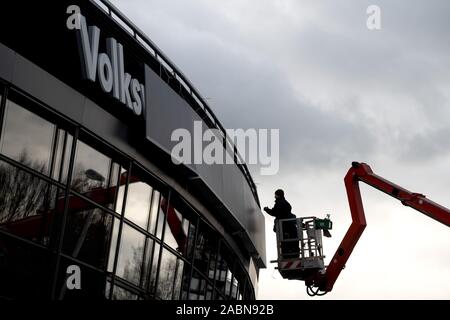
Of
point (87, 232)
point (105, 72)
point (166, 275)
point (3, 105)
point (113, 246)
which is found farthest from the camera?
point (166, 275)

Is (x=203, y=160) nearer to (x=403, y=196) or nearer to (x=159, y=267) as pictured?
(x=159, y=267)

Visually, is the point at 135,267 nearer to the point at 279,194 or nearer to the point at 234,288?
the point at 279,194

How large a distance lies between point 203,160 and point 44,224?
676 centimetres

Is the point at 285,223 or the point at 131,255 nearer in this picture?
the point at 131,255

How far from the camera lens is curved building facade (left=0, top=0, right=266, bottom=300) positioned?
1410cm

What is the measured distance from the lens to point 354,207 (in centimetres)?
1944

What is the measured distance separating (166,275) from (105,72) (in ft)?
19.1

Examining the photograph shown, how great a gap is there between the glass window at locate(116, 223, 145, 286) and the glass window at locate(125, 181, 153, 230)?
28 cm

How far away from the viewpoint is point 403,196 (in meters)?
18.7

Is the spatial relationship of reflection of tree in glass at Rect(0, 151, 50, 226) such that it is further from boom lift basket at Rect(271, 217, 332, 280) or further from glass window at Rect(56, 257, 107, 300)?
boom lift basket at Rect(271, 217, 332, 280)

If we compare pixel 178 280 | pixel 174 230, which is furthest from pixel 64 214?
pixel 178 280

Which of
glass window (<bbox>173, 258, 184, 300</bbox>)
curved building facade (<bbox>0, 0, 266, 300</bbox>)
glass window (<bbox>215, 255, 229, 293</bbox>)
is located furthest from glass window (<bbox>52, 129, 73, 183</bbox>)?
glass window (<bbox>215, 255, 229, 293</bbox>)
